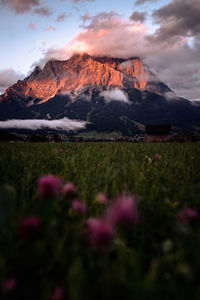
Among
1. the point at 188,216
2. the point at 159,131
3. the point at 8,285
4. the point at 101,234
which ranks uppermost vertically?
the point at 159,131

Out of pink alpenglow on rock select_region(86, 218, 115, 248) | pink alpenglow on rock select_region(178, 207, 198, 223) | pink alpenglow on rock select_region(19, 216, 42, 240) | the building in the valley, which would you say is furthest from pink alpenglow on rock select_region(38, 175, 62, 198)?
the building in the valley

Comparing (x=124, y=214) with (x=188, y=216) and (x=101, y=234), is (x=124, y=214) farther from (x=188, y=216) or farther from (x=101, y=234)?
(x=188, y=216)

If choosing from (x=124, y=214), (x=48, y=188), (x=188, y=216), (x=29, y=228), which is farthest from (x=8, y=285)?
(x=188, y=216)

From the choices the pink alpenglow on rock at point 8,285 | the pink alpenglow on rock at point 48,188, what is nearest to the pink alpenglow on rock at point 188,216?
the pink alpenglow on rock at point 48,188

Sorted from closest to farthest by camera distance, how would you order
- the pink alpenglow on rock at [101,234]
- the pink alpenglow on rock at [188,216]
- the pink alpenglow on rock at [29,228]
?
the pink alpenglow on rock at [101,234] → the pink alpenglow on rock at [29,228] → the pink alpenglow on rock at [188,216]

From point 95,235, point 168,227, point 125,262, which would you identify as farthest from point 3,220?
point 168,227

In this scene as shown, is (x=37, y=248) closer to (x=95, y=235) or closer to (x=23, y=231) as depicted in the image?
(x=23, y=231)

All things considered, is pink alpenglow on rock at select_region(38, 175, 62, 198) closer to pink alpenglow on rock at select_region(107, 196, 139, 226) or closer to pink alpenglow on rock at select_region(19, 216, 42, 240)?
pink alpenglow on rock at select_region(19, 216, 42, 240)

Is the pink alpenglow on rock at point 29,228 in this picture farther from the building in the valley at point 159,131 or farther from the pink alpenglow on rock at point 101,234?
the building in the valley at point 159,131

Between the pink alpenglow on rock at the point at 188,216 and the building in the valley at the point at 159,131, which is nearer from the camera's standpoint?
the pink alpenglow on rock at the point at 188,216

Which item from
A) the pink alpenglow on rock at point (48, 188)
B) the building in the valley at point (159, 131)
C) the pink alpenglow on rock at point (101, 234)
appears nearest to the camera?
the pink alpenglow on rock at point (101, 234)

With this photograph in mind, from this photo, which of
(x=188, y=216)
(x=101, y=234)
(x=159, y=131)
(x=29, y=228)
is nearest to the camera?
(x=101, y=234)

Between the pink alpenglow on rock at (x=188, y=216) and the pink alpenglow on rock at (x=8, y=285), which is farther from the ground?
the pink alpenglow on rock at (x=188, y=216)

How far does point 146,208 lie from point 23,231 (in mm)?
1400
